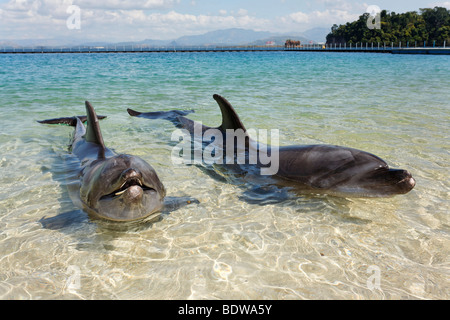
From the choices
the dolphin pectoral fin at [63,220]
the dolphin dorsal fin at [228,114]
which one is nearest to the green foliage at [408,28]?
the dolphin dorsal fin at [228,114]

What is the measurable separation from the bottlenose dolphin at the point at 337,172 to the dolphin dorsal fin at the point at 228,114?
746mm

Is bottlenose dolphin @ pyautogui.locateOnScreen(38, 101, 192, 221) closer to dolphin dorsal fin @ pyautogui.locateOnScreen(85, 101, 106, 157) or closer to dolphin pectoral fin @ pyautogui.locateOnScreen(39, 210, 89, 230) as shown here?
dolphin pectoral fin @ pyautogui.locateOnScreen(39, 210, 89, 230)

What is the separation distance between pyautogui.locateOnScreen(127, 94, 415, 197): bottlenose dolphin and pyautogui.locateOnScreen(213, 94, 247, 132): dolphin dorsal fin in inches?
29.4

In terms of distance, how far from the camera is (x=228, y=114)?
19.5 feet

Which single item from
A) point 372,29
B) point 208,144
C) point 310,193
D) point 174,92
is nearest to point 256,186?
point 310,193

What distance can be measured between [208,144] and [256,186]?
197 cm

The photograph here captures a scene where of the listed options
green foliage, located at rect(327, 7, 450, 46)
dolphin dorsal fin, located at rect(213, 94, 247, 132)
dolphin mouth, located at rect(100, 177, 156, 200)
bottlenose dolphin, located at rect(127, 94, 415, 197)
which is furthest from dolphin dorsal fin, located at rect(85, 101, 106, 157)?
green foliage, located at rect(327, 7, 450, 46)

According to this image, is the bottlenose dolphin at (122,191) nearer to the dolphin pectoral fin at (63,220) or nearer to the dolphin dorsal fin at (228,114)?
the dolphin pectoral fin at (63,220)

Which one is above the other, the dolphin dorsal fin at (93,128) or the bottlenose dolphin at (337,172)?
the dolphin dorsal fin at (93,128)

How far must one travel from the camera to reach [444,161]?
621 centimetres

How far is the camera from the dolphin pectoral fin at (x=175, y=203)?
4340 mm

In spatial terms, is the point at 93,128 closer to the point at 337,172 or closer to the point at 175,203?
the point at 175,203

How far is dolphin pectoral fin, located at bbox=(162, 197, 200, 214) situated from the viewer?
434cm

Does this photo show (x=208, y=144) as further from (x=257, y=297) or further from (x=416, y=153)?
(x=257, y=297)
